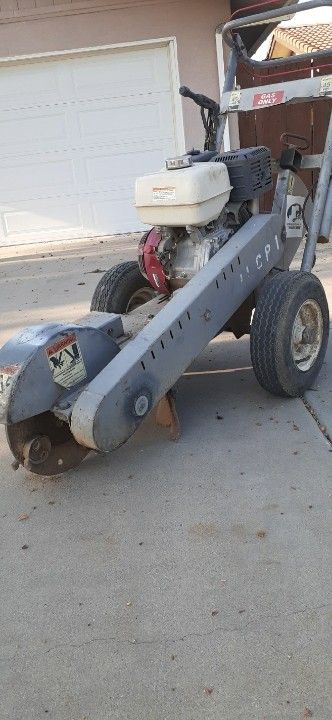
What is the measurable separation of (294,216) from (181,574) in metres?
2.42

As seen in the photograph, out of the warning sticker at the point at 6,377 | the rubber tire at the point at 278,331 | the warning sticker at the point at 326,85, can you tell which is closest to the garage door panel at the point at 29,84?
the warning sticker at the point at 326,85

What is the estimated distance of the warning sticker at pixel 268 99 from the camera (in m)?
4.05

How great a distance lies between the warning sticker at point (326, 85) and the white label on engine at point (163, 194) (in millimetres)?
1231

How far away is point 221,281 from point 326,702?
203cm

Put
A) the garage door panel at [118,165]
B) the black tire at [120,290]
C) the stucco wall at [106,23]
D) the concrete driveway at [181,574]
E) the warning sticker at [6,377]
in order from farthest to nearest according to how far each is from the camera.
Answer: the garage door panel at [118,165]
the stucco wall at [106,23]
the black tire at [120,290]
the warning sticker at [6,377]
the concrete driveway at [181,574]

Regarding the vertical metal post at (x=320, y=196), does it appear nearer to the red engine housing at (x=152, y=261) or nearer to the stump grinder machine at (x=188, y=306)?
the stump grinder machine at (x=188, y=306)

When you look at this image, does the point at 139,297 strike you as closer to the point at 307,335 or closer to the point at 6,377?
the point at 307,335

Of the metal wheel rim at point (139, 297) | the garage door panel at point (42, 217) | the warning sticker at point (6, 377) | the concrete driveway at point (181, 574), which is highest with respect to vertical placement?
the warning sticker at point (6, 377)

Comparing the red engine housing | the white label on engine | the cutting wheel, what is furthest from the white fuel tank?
the cutting wheel

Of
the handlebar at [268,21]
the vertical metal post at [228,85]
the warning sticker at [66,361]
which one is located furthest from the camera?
the vertical metal post at [228,85]

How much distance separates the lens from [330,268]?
6.46 m

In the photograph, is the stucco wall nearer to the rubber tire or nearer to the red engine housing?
the red engine housing

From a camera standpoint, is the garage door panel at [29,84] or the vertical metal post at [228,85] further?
the garage door panel at [29,84]

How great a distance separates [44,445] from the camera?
3000mm
